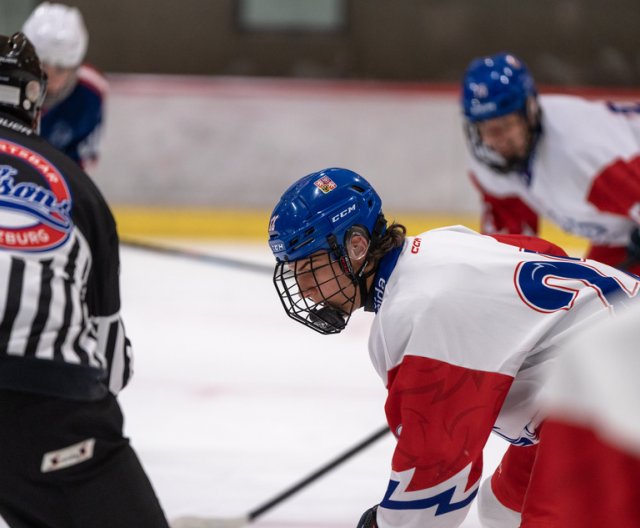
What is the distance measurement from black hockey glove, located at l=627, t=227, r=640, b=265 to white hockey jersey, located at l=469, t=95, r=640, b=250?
1.8 inches

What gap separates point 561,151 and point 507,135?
7.7 inches

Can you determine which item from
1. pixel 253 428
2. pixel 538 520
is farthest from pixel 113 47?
pixel 538 520

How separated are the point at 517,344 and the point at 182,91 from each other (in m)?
4.73

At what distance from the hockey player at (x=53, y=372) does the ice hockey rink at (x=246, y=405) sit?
1087mm

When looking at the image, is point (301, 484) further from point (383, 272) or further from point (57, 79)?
point (57, 79)

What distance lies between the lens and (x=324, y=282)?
66.5 inches

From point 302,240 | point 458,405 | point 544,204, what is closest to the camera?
point 458,405

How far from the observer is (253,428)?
3.32 metres

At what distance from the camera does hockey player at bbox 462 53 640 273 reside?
3074mm

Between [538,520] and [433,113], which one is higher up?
[538,520]

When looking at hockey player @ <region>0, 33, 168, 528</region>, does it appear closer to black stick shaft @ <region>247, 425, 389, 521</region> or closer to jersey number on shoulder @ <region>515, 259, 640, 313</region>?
jersey number on shoulder @ <region>515, 259, 640, 313</region>

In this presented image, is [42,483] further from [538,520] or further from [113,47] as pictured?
[113,47]

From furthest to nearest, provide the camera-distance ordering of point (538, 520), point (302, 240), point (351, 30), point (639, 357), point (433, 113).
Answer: point (351, 30), point (433, 113), point (302, 240), point (538, 520), point (639, 357)

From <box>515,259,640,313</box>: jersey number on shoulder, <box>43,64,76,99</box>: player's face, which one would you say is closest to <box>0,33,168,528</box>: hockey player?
<box>515,259,640,313</box>: jersey number on shoulder
